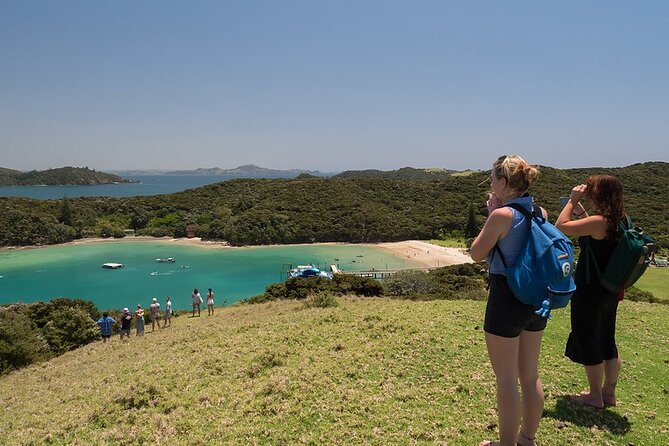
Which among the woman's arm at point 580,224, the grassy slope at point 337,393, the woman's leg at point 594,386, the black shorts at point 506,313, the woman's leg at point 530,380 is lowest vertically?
the grassy slope at point 337,393

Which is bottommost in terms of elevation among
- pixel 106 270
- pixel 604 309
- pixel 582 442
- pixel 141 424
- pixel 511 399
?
pixel 106 270

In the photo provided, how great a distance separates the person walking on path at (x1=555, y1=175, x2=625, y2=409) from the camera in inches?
147

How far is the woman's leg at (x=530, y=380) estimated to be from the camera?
307cm

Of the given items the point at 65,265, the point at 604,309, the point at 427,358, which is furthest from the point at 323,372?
the point at 65,265

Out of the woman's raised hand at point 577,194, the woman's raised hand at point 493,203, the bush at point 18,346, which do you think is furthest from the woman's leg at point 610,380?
the bush at point 18,346

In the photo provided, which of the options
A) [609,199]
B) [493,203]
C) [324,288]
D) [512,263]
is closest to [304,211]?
[324,288]

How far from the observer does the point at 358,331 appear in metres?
8.00

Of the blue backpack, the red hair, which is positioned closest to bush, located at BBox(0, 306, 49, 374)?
the blue backpack

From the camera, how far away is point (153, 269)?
48.9 meters

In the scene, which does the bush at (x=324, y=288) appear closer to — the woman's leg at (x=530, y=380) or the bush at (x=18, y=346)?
the bush at (x=18, y=346)

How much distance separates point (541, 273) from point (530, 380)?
3.00ft

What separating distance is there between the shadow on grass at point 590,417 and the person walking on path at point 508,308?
4.28 ft

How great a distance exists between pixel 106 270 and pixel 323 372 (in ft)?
164

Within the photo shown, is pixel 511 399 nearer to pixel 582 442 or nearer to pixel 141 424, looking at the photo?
pixel 582 442
